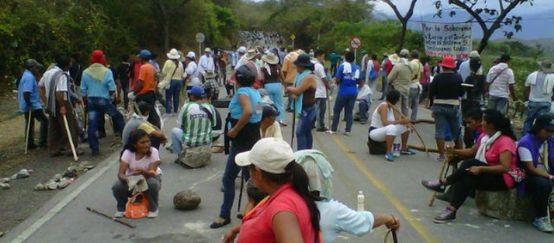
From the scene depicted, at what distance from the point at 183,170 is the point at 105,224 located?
275 cm

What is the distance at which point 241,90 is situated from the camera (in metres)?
6.17

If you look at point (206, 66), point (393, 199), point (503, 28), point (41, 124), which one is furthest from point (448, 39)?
point (41, 124)

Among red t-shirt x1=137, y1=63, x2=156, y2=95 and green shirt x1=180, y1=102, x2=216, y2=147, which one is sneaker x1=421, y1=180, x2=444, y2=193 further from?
red t-shirt x1=137, y1=63, x2=156, y2=95

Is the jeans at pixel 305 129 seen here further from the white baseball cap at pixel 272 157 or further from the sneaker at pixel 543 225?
the white baseball cap at pixel 272 157

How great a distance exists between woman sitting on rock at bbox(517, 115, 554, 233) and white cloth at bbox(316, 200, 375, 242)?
3632mm

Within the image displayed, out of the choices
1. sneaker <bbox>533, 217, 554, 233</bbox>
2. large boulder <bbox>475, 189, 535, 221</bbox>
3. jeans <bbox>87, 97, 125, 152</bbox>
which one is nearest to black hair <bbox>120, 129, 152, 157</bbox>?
jeans <bbox>87, 97, 125, 152</bbox>

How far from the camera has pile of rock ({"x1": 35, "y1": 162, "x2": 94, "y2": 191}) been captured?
8.05m

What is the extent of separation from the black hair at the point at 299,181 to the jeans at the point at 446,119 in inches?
272

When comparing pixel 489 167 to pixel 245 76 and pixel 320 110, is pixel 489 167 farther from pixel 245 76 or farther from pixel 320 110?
pixel 320 110

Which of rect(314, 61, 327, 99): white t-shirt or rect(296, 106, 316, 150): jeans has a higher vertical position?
rect(314, 61, 327, 99): white t-shirt

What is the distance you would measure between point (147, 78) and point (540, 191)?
753 cm

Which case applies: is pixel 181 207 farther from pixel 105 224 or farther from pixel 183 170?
pixel 183 170

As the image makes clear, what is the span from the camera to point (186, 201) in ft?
22.5

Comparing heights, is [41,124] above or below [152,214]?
above
